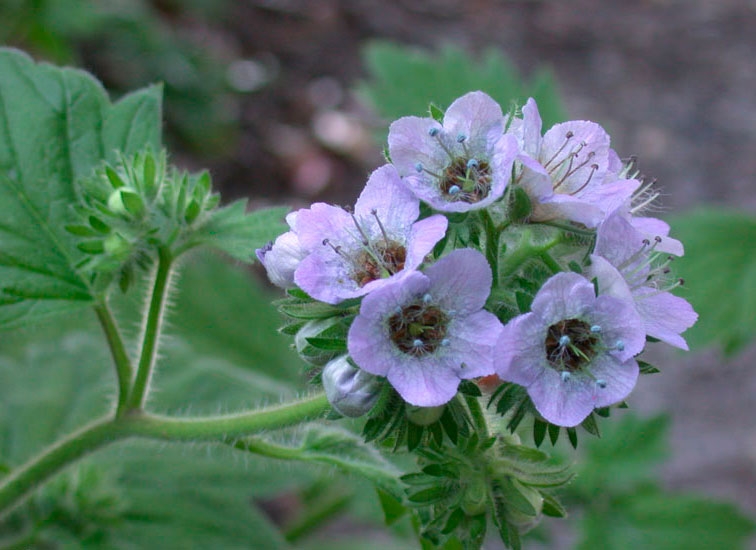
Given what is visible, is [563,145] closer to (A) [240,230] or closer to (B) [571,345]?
(B) [571,345]

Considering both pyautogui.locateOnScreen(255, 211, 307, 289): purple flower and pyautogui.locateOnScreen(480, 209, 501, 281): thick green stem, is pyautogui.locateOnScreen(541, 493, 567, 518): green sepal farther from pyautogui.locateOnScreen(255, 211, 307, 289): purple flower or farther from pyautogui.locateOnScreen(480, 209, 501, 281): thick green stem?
pyautogui.locateOnScreen(255, 211, 307, 289): purple flower

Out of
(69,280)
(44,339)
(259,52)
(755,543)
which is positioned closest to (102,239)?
(69,280)

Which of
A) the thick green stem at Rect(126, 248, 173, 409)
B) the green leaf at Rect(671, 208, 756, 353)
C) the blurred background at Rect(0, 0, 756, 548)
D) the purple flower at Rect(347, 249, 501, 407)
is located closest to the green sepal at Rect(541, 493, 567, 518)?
the purple flower at Rect(347, 249, 501, 407)

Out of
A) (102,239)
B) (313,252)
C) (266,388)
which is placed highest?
(313,252)

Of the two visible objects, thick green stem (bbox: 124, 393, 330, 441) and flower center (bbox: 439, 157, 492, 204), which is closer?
flower center (bbox: 439, 157, 492, 204)

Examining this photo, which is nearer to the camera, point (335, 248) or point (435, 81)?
point (335, 248)

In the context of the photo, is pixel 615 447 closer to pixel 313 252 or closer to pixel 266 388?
pixel 266 388

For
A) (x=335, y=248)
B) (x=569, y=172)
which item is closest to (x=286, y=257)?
(x=335, y=248)
